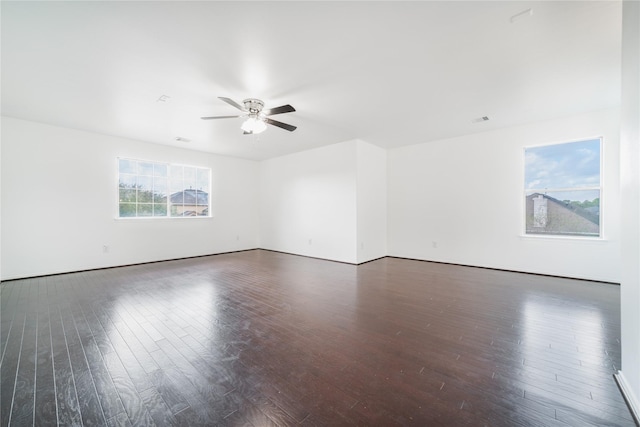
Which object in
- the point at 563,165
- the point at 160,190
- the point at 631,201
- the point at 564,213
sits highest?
the point at 563,165

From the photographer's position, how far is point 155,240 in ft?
18.6

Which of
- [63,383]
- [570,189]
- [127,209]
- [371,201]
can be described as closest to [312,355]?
[63,383]

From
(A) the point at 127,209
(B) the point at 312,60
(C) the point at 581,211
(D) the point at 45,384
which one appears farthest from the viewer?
(A) the point at 127,209

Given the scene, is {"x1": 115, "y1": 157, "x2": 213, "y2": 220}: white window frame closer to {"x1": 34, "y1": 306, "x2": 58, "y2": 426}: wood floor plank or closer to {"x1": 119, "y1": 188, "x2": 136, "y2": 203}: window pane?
{"x1": 119, "y1": 188, "x2": 136, "y2": 203}: window pane

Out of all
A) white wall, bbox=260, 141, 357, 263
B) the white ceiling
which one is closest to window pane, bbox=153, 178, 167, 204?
the white ceiling

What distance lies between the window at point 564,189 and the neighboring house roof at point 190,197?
23.7ft

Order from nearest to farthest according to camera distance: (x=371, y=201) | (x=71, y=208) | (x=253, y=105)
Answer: (x=253, y=105) → (x=71, y=208) → (x=371, y=201)

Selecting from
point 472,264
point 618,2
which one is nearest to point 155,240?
point 472,264

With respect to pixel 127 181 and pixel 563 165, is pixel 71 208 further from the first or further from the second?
pixel 563 165

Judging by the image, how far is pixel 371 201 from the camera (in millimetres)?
5824

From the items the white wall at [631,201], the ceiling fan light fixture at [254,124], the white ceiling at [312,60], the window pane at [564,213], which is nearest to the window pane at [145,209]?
the white ceiling at [312,60]

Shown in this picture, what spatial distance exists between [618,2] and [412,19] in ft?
4.90

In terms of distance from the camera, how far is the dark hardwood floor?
1445mm

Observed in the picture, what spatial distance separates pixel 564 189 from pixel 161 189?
8127mm
